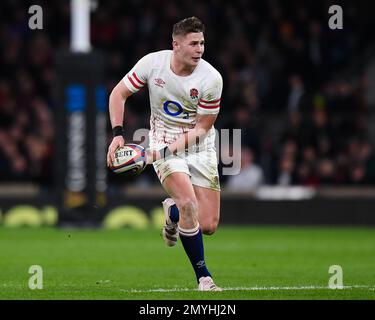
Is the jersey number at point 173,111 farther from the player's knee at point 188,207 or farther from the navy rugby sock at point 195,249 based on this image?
the navy rugby sock at point 195,249

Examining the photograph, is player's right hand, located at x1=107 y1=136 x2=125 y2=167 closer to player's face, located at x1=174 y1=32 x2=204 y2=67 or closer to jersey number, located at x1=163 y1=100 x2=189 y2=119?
jersey number, located at x1=163 y1=100 x2=189 y2=119

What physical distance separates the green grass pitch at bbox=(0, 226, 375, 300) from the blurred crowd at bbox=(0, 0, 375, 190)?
4.72 ft

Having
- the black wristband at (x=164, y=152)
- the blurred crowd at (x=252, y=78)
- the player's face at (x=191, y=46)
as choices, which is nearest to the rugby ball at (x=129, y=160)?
the black wristband at (x=164, y=152)

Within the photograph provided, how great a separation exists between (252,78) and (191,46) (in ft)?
39.8

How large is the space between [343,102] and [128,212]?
4.49 meters

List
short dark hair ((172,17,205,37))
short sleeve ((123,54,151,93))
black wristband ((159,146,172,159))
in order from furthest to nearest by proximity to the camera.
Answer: short sleeve ((123,54,151,93)) → black wristband ((159,146,172,159)) → short dark hair ((172,17,205,37))

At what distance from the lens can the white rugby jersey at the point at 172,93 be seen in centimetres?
966

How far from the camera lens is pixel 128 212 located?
19203 millimetres

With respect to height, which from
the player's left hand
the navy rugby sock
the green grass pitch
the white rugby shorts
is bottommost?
the green grass pitch

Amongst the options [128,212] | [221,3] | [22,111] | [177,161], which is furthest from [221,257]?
[221,3]

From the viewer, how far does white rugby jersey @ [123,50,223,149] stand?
966 cm

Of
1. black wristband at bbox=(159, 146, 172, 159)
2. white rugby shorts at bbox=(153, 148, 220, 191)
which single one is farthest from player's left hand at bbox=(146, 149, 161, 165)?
white rugby shorts at bbox=(153, 148, 220, 191)

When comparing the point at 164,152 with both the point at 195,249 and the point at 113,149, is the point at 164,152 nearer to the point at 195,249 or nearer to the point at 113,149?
the point at 113,149

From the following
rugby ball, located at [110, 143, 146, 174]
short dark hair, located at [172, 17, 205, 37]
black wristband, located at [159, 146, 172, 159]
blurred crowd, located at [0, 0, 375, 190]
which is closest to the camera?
rugby ball, located at [110, 143, 146, 174]
